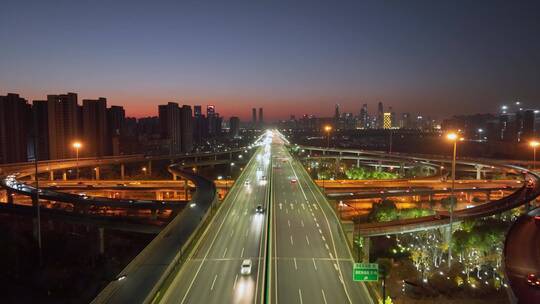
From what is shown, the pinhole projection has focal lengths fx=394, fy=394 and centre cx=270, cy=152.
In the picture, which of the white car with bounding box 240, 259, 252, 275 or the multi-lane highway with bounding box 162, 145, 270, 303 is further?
the white car with bounding box 240, 259, 252, 275

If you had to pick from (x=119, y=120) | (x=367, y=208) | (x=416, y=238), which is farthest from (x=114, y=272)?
(x=119, y=120)

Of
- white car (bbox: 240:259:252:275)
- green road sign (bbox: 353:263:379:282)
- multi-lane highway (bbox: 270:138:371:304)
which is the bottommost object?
multi-lane highway (bbox: 270:138:371:304)

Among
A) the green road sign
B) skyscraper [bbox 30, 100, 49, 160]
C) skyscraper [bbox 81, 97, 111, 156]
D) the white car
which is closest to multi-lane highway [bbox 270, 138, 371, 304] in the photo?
the green road sign

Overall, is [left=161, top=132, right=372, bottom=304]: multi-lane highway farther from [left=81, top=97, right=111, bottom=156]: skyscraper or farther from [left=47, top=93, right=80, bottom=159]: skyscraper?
[left=81, top=97, right=111, bottom=156]: skyscraper

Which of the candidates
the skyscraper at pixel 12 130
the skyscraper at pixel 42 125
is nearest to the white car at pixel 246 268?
the skyscraper at pixel 12 130

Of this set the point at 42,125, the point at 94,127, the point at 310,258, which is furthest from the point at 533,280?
the point at 42,125

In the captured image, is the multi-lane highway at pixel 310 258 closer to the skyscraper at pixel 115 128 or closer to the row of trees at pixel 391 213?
the row of trees at pixel 391 213
